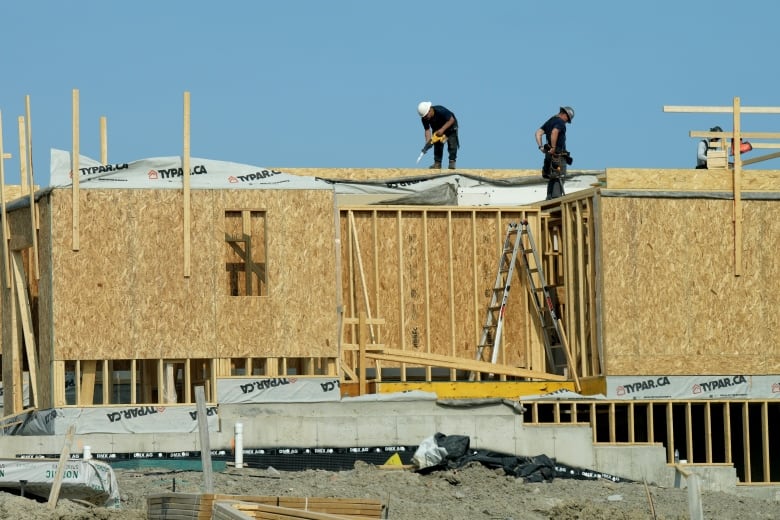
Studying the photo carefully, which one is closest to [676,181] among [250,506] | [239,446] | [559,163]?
[559,163]

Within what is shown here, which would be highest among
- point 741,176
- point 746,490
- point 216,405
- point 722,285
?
point 741,176

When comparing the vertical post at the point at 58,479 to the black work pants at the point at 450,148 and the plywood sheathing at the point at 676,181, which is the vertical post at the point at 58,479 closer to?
the plywood sheathing at the point at 676,181

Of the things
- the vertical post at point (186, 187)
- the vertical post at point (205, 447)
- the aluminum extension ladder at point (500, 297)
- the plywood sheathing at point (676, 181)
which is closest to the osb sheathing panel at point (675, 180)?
the plywood sheathing at point (676, 181)

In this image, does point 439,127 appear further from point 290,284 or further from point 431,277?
point 290,284

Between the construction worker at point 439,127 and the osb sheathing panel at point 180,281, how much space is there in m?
6.06

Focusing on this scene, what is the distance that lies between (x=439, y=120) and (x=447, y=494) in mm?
10757

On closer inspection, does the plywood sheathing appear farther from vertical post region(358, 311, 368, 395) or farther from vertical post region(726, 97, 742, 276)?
vertical post region(358, 311, 368, 395)

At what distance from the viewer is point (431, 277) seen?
2616 cm

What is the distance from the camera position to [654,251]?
24.4 m

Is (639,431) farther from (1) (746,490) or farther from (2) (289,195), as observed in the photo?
(2) (289,195)

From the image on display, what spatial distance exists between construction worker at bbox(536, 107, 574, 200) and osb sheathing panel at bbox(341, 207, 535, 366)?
80cm

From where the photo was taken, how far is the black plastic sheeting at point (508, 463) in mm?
21438

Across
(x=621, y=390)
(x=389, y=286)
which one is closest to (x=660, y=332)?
(x=621, y=390)

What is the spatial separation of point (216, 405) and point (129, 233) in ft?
9.20
